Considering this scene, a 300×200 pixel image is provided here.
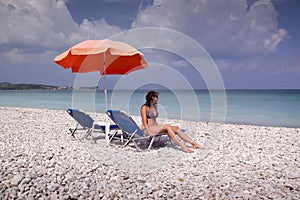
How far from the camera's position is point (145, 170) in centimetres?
457

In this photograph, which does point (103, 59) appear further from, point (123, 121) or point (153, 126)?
point (153, 126)

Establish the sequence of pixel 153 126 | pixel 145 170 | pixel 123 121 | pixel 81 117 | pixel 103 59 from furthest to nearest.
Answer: pixel 103 59, pixel 81 117, pixel 153 126, pixel 123 121, pixel 145 170

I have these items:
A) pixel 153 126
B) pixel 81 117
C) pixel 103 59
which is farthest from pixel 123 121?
pixel 103 59

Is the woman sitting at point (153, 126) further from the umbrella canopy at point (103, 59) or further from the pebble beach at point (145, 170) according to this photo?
the umbrella canopy at point (103, 59)

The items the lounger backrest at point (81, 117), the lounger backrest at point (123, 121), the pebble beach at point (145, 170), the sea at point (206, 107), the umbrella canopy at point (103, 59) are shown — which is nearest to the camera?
the pebble beach at point (145, 170)

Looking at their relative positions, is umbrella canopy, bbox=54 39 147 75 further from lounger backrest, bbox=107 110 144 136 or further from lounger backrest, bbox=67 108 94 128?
lounger backrest, bbox=107 110 144 136

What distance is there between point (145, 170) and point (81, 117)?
8.68 ft

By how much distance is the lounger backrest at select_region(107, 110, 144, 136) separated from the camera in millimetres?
5762

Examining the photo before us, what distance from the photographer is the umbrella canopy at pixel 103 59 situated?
6277mm

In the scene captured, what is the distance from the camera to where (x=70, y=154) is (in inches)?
214

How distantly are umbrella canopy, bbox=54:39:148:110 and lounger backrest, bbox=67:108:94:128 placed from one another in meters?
1.22

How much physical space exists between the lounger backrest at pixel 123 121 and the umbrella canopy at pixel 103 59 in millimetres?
1353

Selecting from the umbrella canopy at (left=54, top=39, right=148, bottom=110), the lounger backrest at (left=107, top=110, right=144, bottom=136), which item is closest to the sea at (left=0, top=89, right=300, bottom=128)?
the umbrella canopy at (left=54, top=39, right=148, bottom=110)

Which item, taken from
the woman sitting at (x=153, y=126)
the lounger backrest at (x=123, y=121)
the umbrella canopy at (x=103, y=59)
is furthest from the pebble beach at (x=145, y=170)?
the umbrella canopy at (x=103, y=59)
